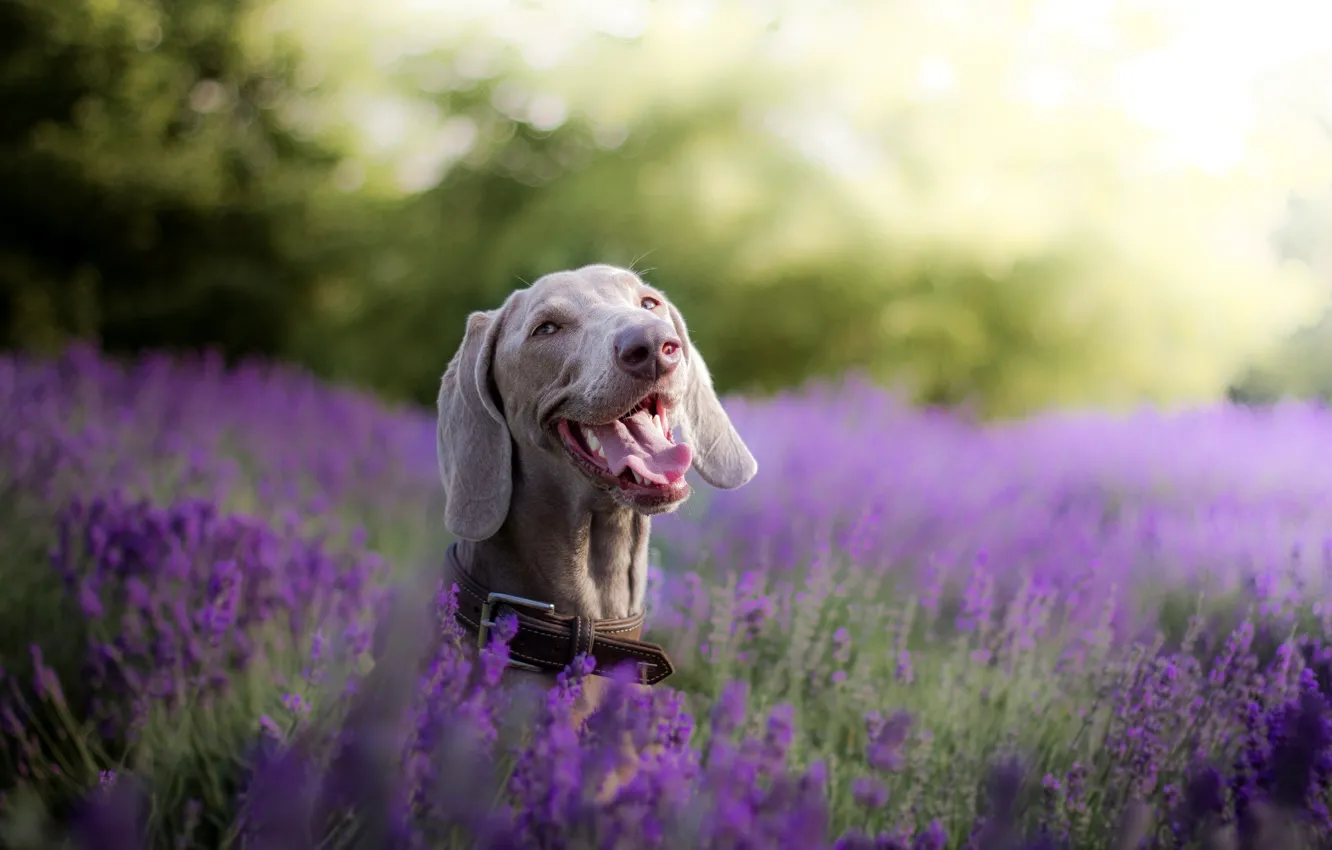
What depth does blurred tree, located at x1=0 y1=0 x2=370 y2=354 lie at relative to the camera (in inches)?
260

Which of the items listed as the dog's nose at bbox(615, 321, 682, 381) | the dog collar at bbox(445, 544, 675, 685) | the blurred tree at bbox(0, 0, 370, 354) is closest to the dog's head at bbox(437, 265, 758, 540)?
the dog's nose at bbox(615, 321, 682, 381)

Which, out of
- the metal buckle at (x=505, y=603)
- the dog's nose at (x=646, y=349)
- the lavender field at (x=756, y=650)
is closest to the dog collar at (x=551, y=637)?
the metal buckle at (x=505, y=603)

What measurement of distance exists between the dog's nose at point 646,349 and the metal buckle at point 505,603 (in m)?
0.49

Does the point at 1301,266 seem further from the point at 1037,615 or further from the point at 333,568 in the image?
the point at 333,568

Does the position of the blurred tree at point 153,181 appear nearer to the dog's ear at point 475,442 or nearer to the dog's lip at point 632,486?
the dog's ear at point 475,442

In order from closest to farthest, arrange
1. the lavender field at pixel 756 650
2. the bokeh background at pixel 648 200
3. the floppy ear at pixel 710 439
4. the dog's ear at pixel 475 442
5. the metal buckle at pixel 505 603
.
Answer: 1. the lavender field at pixel 756 650
2. the metal buckle at pixel 505 603
3. the dog's ear at pixel 475 442
4. the floppy ear at pixel 710 439
5. the bokeh background at pixel 648 200

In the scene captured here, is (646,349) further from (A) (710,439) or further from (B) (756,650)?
(B) (756,650)

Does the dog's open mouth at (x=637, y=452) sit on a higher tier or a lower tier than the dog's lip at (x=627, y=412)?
lower

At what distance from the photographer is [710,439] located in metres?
2.18

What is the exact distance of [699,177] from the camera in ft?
18.5

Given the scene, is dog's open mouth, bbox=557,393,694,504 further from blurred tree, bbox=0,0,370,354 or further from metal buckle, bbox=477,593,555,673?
blurred tree, bbox=0,0,370,354

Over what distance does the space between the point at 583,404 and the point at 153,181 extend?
5.90 m

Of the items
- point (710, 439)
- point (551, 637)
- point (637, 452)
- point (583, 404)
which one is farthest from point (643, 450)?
point (551, 637)

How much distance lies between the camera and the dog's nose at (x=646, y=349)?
1797 mm
